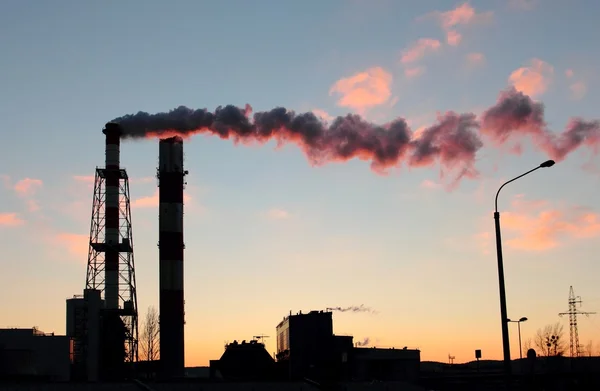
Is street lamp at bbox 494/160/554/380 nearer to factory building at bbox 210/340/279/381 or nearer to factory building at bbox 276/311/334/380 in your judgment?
factory building at bbox 276/311/334/380

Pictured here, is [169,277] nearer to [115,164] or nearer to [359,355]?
[115,164]

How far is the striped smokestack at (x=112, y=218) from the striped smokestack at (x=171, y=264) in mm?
4359

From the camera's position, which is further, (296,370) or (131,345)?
(296,370)

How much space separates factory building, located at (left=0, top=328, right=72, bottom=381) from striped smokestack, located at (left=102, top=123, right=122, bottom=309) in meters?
7.94

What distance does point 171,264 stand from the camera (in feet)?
A: 257

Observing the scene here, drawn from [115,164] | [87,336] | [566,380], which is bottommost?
[566,380]

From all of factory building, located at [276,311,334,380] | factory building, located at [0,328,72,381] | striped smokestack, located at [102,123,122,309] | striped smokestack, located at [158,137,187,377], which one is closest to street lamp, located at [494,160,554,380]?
factory building, located at [0,328,72,381]

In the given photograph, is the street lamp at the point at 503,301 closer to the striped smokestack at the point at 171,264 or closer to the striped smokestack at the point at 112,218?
the striped smokestack at the point at 171,264

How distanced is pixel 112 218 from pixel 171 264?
751 cm

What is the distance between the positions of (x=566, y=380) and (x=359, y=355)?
68.9 feet

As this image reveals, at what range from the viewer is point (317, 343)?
3408 inches

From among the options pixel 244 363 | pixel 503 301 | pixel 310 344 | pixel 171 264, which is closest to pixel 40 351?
pixel 171 264

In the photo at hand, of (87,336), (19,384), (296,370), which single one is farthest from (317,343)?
(19,384)

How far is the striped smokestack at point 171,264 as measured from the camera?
7738cm
